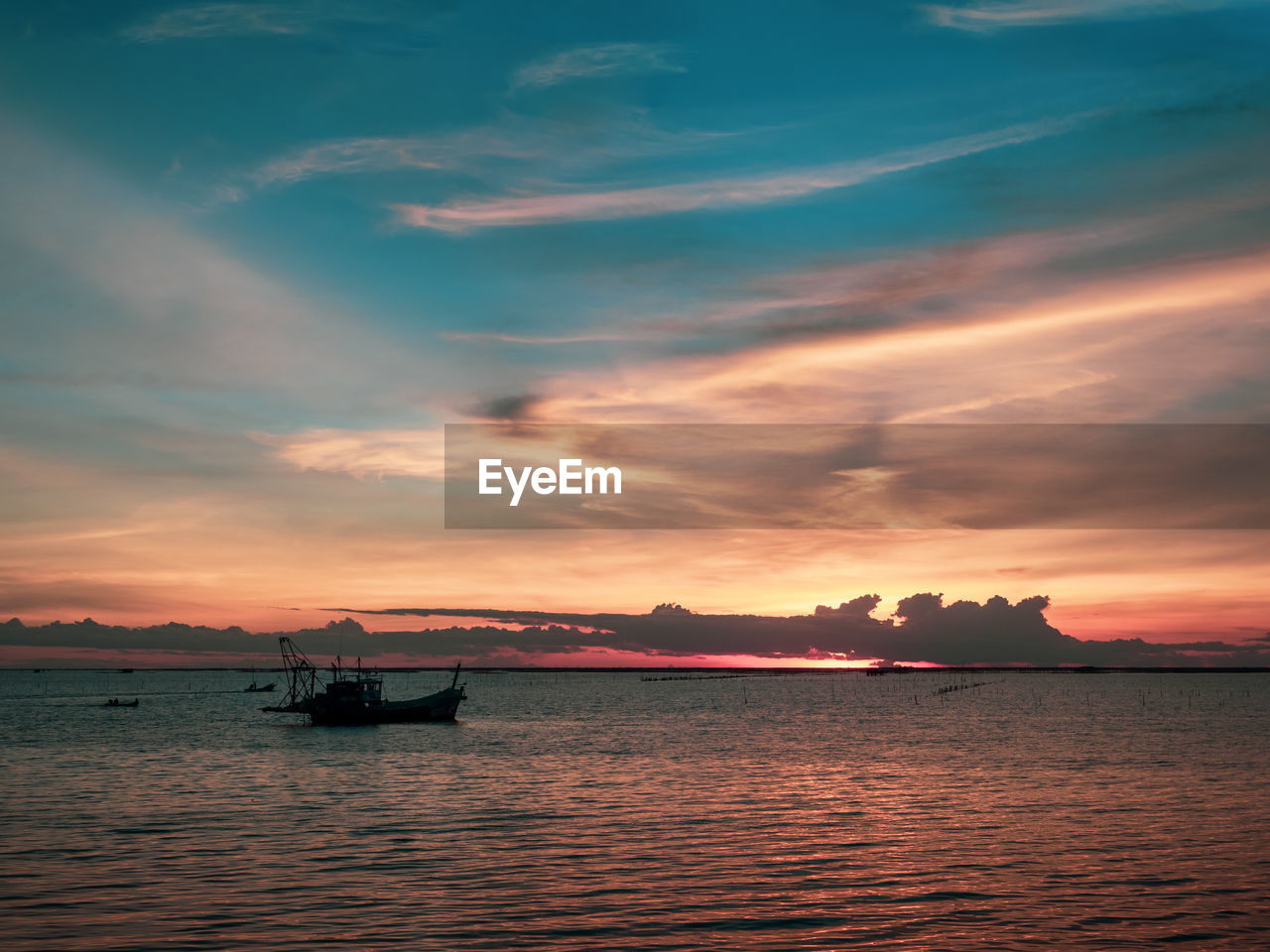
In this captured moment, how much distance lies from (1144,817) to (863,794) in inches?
580

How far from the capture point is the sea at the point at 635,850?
→ 28000 mm

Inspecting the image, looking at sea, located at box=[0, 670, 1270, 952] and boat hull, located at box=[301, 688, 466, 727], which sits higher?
sea, located at box=[0, 670, 1270, 952]

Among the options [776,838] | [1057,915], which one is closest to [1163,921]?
[1057,915]

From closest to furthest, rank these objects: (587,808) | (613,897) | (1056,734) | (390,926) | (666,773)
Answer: (390,926) < (613,897) < (587,808) < (666,773) < (1056,734)

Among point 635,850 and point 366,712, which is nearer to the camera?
point 635,850

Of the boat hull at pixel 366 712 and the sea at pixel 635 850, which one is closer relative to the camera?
the sea at pixel 635 850

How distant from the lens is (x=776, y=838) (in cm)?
4169

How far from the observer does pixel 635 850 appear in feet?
129

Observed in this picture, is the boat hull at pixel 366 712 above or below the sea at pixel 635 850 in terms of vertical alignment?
below

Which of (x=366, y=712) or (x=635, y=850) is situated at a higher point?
(x=635, y=850)

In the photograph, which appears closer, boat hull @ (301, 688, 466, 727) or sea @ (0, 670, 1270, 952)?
sea @ (0, 670, 1270, 952)

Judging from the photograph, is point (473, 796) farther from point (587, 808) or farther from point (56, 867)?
point (56, 867)

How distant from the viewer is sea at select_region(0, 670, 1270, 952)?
91.9ft

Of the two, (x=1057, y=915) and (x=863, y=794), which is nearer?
(x=1057, y=915)
